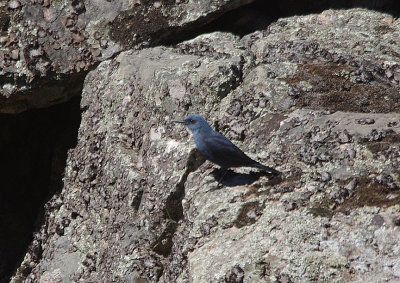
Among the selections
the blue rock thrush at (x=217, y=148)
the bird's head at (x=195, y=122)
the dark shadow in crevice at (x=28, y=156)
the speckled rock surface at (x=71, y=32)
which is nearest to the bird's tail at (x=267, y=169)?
the blue rock thrush at (x=217, y=148)

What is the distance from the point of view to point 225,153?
16.3 ft

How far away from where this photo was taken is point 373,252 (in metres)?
3.78

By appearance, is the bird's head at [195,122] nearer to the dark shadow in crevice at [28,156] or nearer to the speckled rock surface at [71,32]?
the speckled rock surface at [71,32]

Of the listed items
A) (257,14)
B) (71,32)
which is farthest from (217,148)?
(71,32)

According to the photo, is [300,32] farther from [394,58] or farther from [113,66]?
[113,66]

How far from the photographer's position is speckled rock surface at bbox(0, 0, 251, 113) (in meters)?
6.62

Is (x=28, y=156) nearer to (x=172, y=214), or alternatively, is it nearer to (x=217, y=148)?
(x=172, y=214)

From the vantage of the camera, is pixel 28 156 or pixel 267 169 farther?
pixel 28 156

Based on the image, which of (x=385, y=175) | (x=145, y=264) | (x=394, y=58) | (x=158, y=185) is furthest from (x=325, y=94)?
(x=145, y=264)

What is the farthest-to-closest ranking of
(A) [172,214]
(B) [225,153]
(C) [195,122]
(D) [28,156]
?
(D) [28,156] < (C) [195,122] < (A) [172,214] < (B) [225,153]

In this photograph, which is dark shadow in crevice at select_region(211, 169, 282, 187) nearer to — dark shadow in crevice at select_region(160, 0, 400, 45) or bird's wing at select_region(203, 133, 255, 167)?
bird's wing at select_region(203, 133, 255, 167)

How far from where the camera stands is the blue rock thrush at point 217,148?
192 inches

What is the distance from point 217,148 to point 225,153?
0.09 m

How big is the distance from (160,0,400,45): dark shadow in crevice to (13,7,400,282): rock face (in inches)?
4.8
